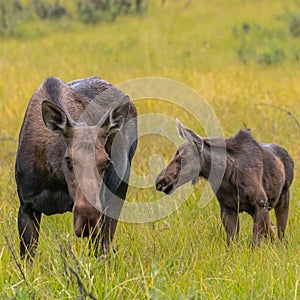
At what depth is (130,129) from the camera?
5785mm

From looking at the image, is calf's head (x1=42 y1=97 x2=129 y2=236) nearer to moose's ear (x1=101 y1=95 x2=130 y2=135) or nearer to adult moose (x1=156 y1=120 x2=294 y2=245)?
moose's ear (x1=101 y1=95 x2=130 y2=135)

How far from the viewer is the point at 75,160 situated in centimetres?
416

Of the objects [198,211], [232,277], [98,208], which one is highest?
[98,208]

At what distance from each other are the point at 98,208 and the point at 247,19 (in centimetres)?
1412

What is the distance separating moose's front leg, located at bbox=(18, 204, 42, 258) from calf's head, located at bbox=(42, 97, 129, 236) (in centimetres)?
71

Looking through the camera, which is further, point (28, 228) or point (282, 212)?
point (282, 212)

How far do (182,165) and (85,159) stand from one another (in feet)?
4.66

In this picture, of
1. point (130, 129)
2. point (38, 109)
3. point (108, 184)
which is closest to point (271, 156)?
point (130, 129)

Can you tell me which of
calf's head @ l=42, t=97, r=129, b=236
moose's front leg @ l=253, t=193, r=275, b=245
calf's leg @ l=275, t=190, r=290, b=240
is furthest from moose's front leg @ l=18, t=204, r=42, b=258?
calf's leg @ l=275, t=190, r=290, b=240

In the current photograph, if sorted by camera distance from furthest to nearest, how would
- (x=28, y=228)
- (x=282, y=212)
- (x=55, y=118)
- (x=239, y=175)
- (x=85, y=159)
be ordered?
(x=282, y=212), (x=239, y=175), (x=28, y=228), (x=55, y=118), (x=85, y=159)

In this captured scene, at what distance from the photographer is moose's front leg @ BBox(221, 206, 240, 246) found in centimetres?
542

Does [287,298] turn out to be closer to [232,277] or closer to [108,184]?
[232,277]

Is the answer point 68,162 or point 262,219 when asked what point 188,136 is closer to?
point 262,219

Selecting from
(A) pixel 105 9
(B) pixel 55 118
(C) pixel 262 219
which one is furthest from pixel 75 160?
(A) pixel 105 9
